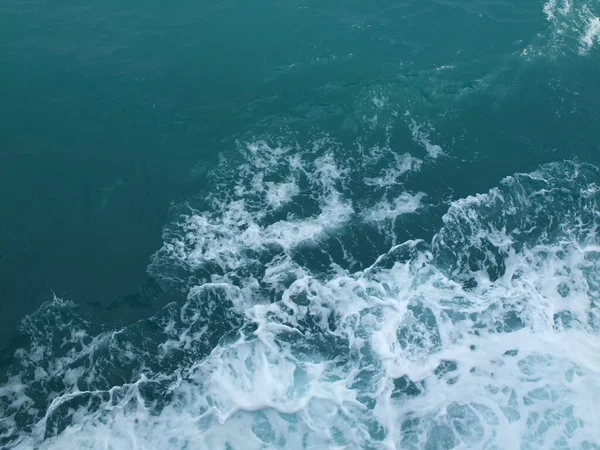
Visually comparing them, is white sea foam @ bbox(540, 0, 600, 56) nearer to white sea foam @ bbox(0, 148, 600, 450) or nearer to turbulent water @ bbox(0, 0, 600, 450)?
turbulent water @ bbox(0, 0, 600, 450)

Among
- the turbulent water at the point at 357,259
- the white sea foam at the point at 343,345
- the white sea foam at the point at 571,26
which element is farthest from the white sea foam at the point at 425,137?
the white sea foam at the point at 571,26

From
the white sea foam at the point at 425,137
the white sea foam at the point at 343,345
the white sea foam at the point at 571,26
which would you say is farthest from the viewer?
the white sea foam at the point at 571,26

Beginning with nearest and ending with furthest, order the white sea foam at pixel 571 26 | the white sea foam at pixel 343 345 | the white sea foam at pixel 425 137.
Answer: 1. the white sea foam at pixel 343 345
2. the white sea foam at pixel 425 137
3. the white sea foam at pixel 571 26

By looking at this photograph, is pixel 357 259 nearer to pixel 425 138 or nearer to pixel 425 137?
pixel 425 138

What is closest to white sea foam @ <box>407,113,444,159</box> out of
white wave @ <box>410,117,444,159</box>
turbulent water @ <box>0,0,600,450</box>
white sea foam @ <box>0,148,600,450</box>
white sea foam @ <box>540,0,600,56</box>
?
white wave @ <box>410,117,444,159</box>

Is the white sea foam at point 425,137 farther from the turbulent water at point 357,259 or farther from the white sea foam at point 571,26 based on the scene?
the white sea foam at point 571,26

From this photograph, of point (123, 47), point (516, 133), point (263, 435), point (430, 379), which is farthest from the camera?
point (123, 47)

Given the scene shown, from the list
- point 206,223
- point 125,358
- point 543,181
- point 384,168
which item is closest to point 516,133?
point 543,181

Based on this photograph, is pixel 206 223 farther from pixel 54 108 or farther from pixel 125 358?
pixel 54 108
